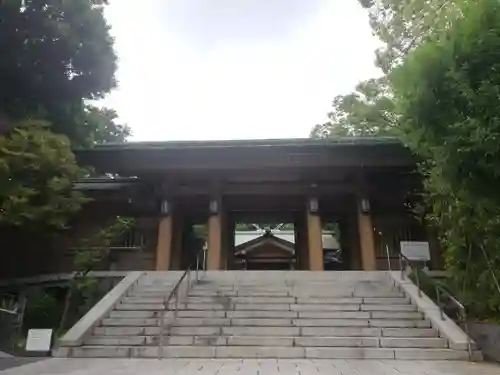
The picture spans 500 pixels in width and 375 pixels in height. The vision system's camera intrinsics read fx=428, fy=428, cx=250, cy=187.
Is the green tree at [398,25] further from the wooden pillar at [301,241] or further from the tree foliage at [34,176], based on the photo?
the tree foliage at [34,176]

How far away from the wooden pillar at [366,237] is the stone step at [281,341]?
533 cm

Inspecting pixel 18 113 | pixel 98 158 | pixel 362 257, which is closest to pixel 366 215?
pixel 362 257

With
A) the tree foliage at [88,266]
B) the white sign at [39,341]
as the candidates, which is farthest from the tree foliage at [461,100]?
the tree foliage at [88,266]

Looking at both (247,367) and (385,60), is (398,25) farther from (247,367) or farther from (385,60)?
(247,367)

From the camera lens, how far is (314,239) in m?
12.9

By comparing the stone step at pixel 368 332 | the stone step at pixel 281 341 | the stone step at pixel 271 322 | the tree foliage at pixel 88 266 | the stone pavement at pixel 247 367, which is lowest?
the stone pavement at pixel 247 367

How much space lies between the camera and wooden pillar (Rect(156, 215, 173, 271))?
12.7 metres

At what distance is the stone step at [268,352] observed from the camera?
6715 mm

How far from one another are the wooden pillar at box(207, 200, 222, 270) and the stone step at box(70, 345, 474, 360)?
18.3 feet

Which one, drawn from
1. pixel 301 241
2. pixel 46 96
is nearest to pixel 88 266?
pixel 46 96

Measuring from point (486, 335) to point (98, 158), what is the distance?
11.5m

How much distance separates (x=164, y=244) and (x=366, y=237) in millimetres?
6077

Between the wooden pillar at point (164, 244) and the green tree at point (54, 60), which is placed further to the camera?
the wooden pillar at point (164, 244)

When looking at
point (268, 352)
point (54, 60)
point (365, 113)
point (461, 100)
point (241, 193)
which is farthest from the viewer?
point (365, 113)
